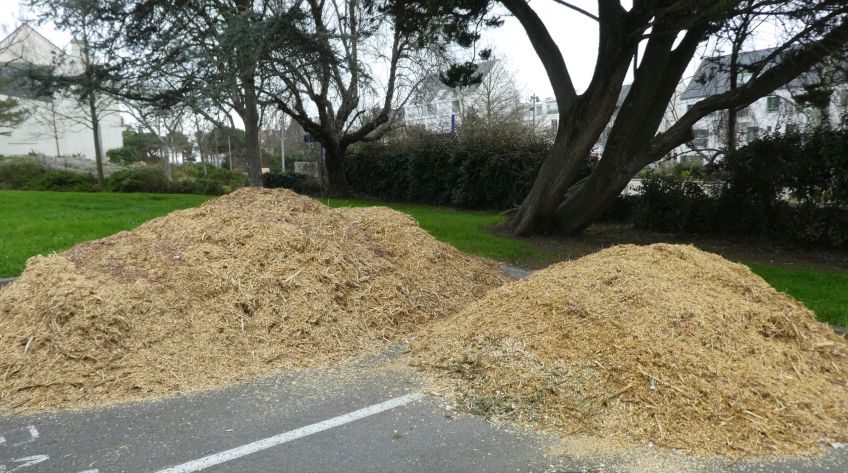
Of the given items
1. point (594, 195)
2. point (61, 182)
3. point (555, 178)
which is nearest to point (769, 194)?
point (594, 195)

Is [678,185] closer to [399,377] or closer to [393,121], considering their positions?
[399,377]

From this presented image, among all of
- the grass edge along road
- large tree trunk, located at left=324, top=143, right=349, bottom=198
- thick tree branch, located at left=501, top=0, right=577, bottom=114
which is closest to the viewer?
the grass edge along road

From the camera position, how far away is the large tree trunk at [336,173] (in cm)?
2156

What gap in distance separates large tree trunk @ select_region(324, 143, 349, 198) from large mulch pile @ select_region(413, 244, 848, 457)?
1705cm

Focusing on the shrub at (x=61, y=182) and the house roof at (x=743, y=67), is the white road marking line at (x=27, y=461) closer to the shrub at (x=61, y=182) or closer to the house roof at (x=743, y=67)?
the house roof at (x=743, y=67)

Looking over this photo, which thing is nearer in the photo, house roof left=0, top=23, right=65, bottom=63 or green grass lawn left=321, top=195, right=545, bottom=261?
green grass lawn left=321, top=195, right=545, bottom=261

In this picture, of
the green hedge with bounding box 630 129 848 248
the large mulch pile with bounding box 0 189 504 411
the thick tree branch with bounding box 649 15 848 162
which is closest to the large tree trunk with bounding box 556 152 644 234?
the thick tree branch with bounding box 649 15 848 162

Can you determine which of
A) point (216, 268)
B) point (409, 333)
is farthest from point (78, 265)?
point (409, 333)

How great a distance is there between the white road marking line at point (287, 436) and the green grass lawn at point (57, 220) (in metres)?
5.20

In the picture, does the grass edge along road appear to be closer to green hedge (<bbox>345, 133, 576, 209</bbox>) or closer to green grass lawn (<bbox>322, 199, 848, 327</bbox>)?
green grass lawn (<bbox>322, 199, 848, 327</bbox>)

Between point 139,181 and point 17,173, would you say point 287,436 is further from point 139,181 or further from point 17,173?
point 17,173

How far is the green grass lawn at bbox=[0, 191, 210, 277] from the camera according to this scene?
8.20 meters

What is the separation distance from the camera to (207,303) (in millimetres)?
5047

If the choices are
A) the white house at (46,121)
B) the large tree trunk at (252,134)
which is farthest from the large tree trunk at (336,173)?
the white house at (46,121)
